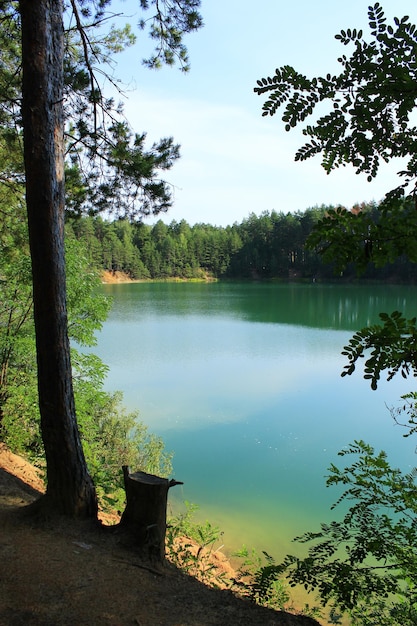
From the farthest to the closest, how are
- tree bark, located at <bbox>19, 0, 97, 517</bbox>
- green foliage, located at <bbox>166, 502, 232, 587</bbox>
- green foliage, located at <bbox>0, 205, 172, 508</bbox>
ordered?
1. green foliage, located at <bbox>0, 205, 172, 508</bbox>
2. green foliage, located at <bbox>166, 502, 232, 587</bbox>
3. tree bark, located at <bbox>19, 0, 97, 517</bbox>

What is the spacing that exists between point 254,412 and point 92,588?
28.3ft

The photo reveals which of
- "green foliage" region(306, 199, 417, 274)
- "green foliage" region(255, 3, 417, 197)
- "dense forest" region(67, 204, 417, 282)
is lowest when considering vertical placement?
"green foliage" region(306, 199, 417, 274)

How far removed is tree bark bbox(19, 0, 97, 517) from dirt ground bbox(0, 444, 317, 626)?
0.89 ft

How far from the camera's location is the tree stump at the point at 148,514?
9.62 feet

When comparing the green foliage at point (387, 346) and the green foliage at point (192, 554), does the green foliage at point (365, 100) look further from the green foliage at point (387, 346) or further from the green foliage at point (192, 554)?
the green foliage at point (192, 554)

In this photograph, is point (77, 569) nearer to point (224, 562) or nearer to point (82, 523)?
point (82, 523)

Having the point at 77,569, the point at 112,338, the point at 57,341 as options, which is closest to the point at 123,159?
the point at 57,341

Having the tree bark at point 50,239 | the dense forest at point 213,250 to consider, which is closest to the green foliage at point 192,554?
the tree bark at point 50,239

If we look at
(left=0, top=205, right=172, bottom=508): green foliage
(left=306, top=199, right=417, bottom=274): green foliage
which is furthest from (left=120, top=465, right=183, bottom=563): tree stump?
(left=306, top=199, right=417, bottom=274): green foliage

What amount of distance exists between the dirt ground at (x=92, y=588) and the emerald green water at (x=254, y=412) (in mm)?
3285

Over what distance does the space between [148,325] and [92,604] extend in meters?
23.8

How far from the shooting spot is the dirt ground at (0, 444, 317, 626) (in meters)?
2.23

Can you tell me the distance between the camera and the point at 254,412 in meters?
10.8

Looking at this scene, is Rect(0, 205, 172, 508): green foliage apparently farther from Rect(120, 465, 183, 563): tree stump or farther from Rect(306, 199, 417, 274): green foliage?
Rect(306, 199, 417, 274): green foliage
